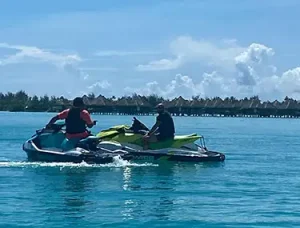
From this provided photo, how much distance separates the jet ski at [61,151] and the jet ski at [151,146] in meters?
1.00

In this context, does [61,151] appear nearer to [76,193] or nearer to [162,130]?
[162,130]

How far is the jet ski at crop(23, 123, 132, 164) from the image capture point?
25188 mm

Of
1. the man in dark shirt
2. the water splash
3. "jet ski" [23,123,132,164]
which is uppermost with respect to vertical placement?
the man in dark shirt

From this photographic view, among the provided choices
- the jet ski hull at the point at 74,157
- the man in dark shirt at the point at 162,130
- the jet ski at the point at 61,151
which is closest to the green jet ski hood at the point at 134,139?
the man in dark shirt at the point at 162,130

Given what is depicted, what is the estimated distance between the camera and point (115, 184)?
21000mm

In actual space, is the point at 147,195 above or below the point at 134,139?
below

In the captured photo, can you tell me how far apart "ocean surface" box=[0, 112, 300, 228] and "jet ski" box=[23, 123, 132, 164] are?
334mm

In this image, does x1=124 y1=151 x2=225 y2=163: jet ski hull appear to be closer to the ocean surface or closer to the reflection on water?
the ocean surface

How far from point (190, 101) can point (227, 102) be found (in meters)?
8.22

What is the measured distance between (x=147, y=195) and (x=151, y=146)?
8988 millimetres

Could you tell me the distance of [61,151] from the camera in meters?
26.5

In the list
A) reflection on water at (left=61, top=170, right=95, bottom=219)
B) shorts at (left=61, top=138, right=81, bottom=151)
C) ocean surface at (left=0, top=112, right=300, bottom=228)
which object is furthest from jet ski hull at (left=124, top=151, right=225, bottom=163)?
reflection on water at (left=61, top=170, right=95, bottom=219)

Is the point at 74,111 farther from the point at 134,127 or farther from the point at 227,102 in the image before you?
the point at 227,102

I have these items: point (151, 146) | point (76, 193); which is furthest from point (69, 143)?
point (76, 193)
